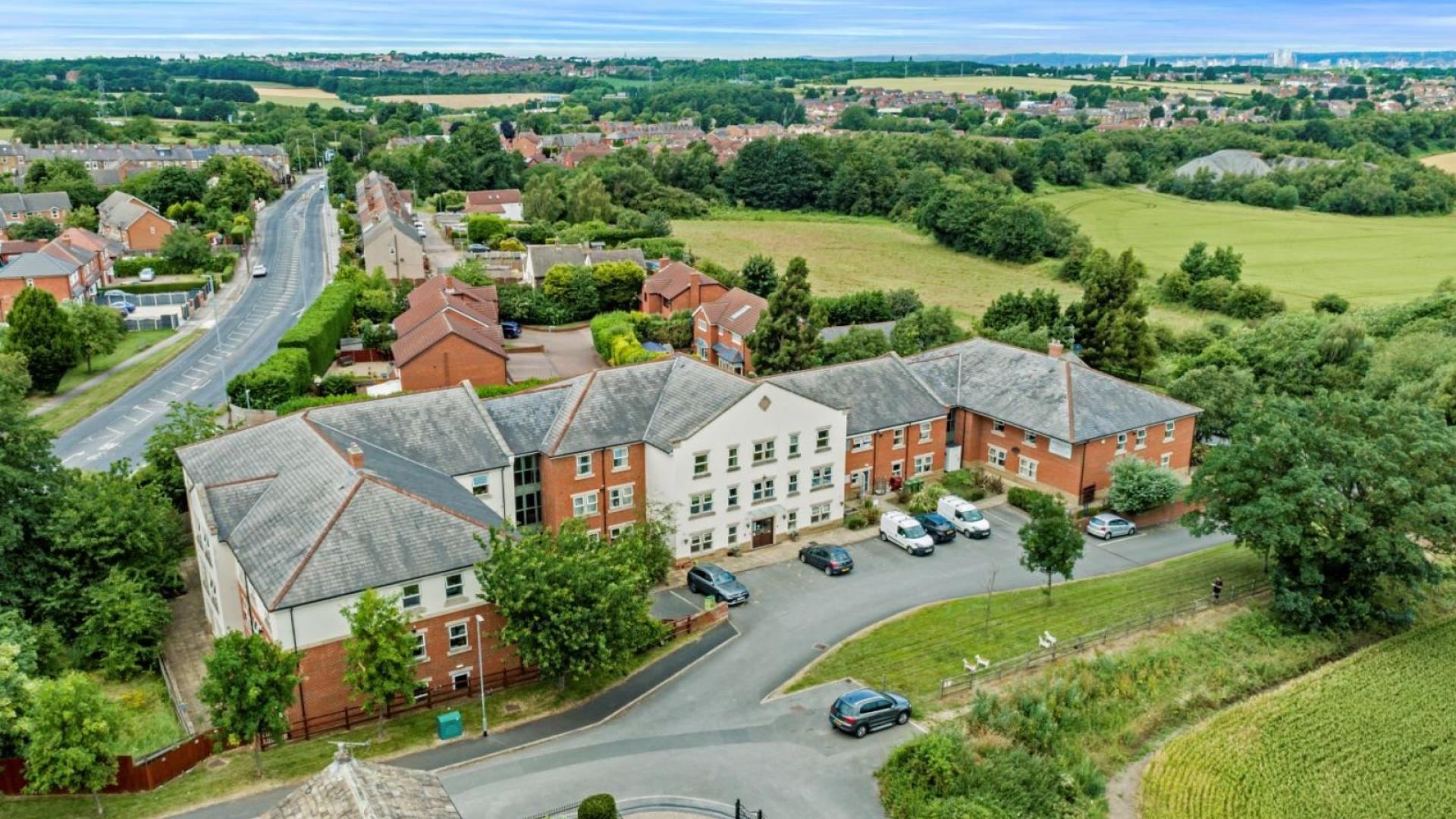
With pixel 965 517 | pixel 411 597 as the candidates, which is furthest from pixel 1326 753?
pixel 411 597

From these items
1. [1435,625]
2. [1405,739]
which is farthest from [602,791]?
[1435,625]

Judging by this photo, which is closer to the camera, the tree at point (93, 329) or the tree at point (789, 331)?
the tree at point (789, 331)

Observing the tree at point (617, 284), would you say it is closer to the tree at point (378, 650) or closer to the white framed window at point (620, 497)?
the white framed window at point (620, 497)

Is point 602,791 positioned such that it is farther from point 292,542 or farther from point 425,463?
point 425,463

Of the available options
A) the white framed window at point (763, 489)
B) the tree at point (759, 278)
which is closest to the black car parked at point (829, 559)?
the white framed window at point (763, 489)

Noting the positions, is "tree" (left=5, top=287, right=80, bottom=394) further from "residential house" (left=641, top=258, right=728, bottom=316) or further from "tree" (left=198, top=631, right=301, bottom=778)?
"tree" (left=198, top=631, right=301, bottom=778)

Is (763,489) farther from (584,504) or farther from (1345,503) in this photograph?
(1345,503)
